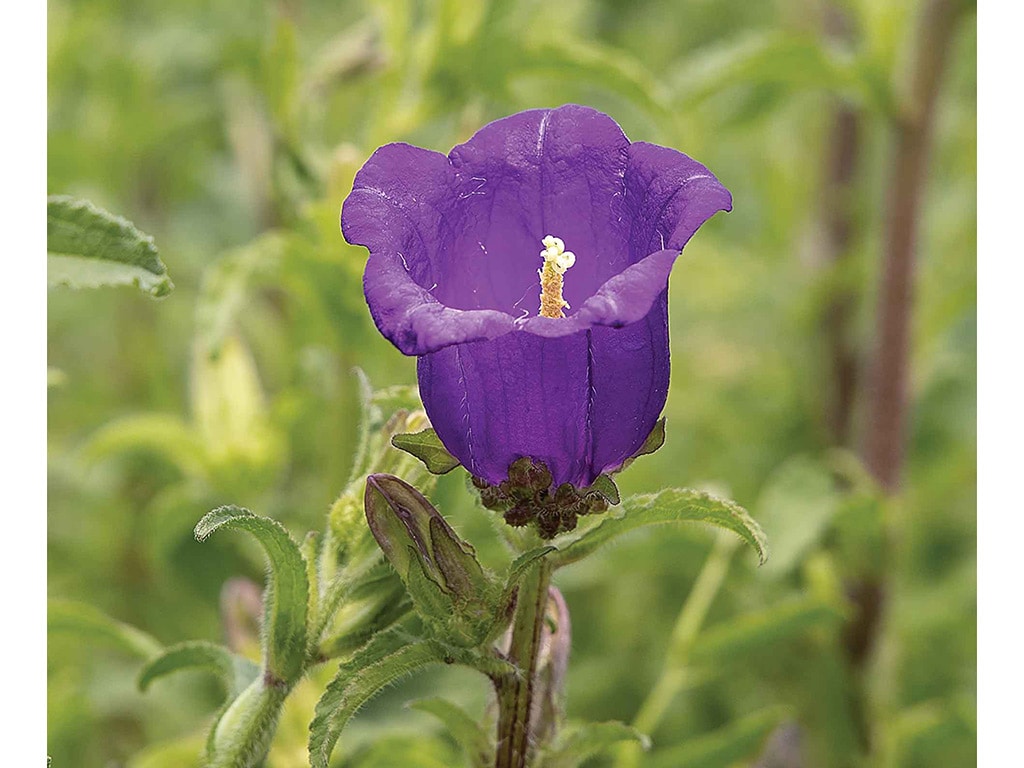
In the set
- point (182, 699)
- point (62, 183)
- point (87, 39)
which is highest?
point (87, 39)

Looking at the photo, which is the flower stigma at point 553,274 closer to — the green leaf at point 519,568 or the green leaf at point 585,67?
the green leaf at point 519,568

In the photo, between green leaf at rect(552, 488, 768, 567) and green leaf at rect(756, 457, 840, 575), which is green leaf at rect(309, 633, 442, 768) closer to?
green leaf at rect(552, 488, 768, 567)

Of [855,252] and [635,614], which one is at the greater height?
[855,252]

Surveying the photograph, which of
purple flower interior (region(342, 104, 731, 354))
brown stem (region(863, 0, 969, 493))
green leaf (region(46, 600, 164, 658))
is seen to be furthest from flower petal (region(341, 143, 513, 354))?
brown stem (region(863, 0, 969, 493))

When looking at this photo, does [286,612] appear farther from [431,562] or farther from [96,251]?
[96,251]

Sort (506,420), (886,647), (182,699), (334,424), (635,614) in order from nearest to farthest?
(506,420)
(334,424)
(886,647)
(182,699)
(635,614)

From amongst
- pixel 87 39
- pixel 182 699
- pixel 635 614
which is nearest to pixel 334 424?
pixel 182 699
